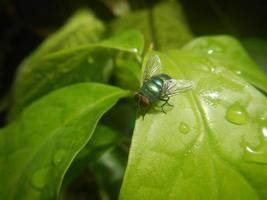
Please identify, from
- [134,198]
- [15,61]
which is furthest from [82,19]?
[134,198]

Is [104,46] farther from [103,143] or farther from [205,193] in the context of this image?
[205,193]

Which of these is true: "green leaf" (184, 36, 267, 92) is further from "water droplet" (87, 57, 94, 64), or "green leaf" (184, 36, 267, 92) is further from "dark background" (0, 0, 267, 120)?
"dark background" (0, 0, 267, 120)

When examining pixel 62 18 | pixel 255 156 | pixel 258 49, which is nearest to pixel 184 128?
pixel 255 156

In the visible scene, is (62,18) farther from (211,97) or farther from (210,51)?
(211,97)

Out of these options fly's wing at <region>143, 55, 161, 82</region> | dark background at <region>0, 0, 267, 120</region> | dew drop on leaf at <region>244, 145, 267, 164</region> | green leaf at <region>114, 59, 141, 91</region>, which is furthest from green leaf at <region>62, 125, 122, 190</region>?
dark background at <region>0, 0, 267, 120</region>

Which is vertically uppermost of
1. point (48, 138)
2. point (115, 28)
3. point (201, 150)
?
point (201, 150)

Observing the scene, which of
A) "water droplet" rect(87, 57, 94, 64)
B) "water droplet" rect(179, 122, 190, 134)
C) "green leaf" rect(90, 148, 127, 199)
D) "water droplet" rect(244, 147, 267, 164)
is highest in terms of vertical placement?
"water droplet" rect(179, 122, 190, 134)
